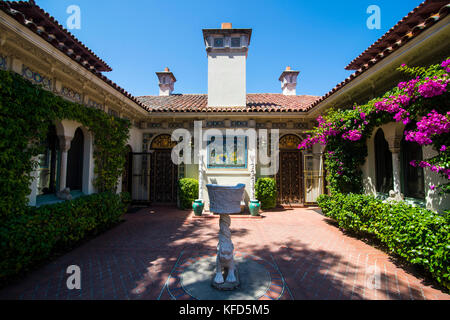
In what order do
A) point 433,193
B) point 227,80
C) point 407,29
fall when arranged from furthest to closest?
1. point 227,80
2. point 407,29
3. point 433,193

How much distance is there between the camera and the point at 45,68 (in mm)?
4254

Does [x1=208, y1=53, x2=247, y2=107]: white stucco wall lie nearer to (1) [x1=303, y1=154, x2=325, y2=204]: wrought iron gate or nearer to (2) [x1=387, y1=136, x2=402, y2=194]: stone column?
(1) [x1=303, y1=154, x2=325, y2=204]: wrought iron gate

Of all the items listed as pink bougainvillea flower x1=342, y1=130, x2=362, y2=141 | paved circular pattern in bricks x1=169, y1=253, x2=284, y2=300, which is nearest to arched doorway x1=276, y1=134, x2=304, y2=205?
pink bougainvillea flower x1=342, y1=130, x2=362, y2=141

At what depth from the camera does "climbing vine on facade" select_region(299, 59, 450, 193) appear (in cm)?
299

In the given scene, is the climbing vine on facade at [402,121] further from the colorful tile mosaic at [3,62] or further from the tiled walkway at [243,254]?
the colorful tile mosaic at [3,62]

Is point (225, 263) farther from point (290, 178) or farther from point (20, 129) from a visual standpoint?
point (290, 178)

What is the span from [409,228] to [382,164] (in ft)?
9.20

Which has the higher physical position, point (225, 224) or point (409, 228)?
point (225, 224)

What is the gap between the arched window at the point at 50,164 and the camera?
191 inches

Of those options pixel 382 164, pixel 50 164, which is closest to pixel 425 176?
pixel 382 164

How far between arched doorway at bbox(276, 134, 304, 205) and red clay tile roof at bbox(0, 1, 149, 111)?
6.47 metres

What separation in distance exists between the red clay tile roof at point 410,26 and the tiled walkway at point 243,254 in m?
4.13

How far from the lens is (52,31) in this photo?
5.73 meters
